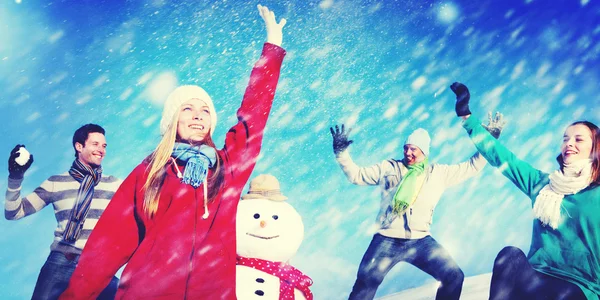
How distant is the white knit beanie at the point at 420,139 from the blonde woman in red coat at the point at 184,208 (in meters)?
0.96

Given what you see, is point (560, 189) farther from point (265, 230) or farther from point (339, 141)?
point (265, 230)

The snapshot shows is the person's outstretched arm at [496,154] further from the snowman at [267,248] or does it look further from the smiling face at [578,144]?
the snowman at [267,248]

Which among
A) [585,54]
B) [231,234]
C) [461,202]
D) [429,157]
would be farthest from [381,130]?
[585,54]

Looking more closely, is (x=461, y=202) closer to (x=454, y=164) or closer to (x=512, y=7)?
(x=454, y=164)

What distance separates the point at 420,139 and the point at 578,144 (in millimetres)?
942

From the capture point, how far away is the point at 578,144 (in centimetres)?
316

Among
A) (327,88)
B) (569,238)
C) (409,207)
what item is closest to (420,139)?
(409,207)

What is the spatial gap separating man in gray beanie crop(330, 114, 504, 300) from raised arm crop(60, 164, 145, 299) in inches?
47.9

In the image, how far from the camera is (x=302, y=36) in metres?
3.24

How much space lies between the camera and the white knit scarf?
10.1 ft

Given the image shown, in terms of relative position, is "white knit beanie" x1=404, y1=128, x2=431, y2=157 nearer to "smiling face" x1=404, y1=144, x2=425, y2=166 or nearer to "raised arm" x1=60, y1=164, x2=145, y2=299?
"smiling face" x1=404, y1=144, x2=425, y2=166

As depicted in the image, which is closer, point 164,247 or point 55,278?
point 164,247

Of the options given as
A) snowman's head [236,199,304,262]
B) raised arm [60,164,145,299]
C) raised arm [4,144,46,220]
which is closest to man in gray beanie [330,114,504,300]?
snowman's head [236,199,304,262]

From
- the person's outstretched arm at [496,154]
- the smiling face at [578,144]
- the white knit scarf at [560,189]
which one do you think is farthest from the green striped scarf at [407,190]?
the smiling face at [578,144]
